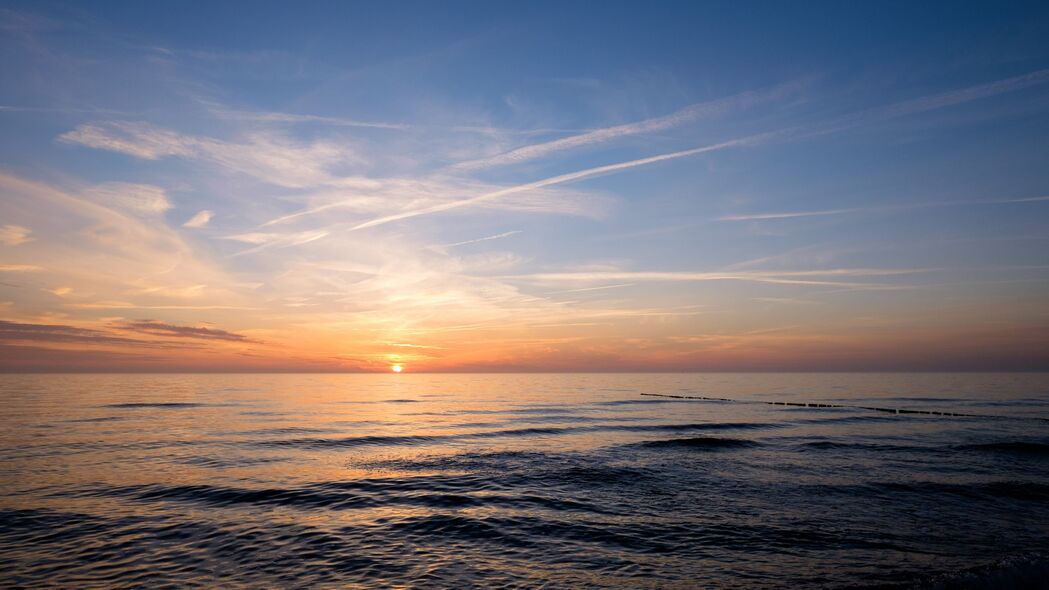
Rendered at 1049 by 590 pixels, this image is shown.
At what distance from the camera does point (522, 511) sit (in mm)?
19422

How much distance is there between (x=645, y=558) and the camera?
1412 cm

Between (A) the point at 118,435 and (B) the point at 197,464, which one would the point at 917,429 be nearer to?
(B) the point at 197,464

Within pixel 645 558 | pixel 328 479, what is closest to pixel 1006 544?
pixel 645 558

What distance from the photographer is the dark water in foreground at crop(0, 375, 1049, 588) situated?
43.2ft

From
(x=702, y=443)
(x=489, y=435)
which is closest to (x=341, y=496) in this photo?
(x=489, y=435)

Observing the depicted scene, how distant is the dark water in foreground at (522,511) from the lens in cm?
1318

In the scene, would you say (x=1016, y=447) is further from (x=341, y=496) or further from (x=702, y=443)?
(x=341, y=496)

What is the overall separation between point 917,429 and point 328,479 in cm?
4990

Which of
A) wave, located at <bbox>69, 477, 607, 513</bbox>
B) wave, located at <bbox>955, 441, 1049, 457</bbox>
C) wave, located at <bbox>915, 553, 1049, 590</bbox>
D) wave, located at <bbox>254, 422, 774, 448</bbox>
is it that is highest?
wave, located at <bbox>915, 553, 1049, 590</bbox>

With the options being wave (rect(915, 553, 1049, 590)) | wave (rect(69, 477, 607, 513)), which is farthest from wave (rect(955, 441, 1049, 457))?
wave (rect(69, 477, 607, 513))

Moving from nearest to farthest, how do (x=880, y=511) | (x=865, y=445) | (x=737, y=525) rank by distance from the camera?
(x=737, y=525) → (x=880, y=511) → (x=865, y=445)

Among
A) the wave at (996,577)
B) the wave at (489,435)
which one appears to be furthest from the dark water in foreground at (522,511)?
the wave at (489,435)

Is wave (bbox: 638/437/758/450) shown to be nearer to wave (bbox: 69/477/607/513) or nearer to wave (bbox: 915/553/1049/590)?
wave (bbox: 69/477/607/513)

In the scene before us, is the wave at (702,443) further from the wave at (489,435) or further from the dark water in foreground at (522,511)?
the wave at (489,435)
